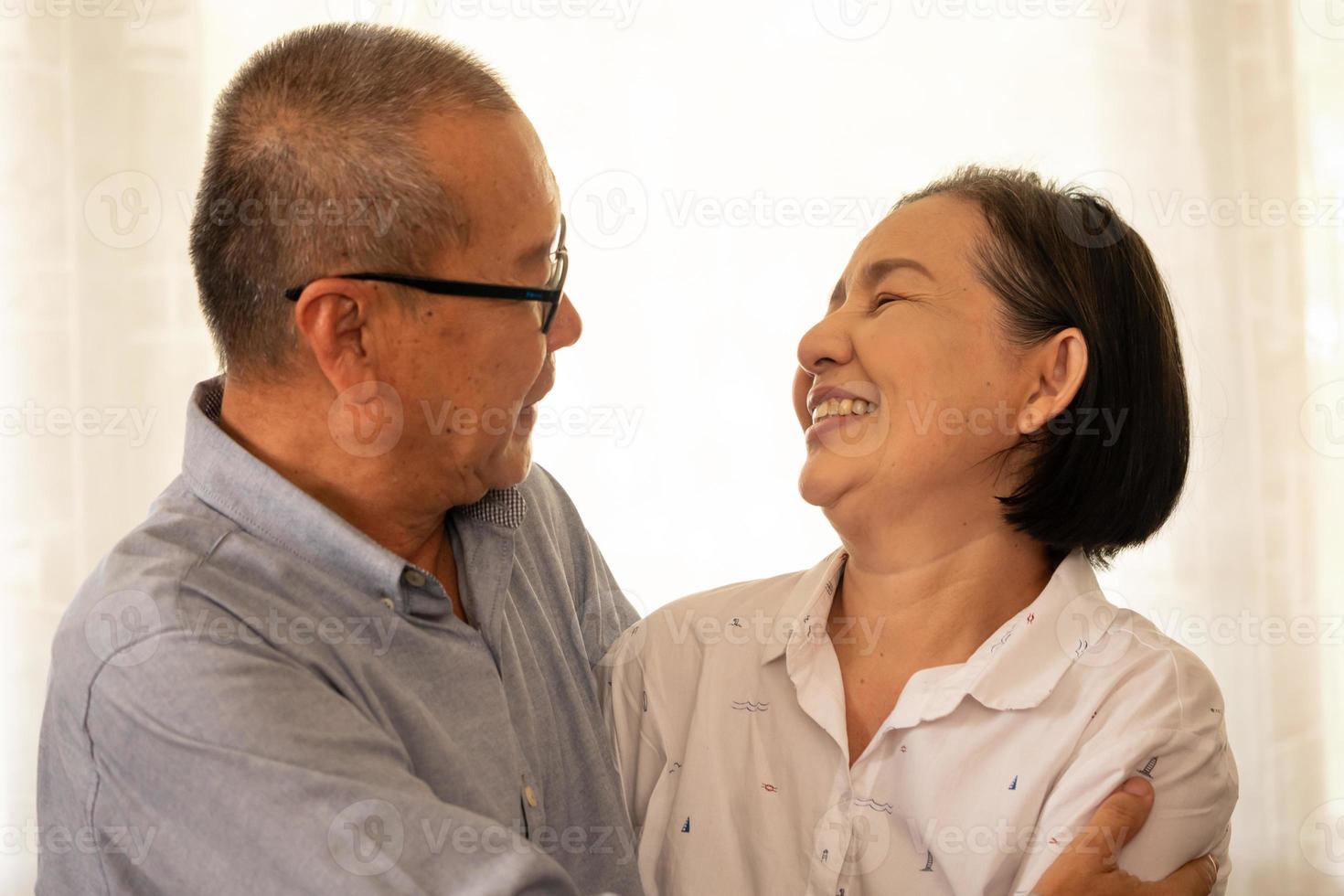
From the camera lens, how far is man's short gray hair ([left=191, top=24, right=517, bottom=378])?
1.33 metres

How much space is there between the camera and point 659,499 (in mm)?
2746

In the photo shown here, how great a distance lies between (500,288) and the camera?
1.41 m

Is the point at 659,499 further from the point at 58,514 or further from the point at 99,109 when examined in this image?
the point at 99,109

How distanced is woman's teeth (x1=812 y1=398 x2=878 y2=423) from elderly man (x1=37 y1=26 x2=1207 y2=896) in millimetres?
385

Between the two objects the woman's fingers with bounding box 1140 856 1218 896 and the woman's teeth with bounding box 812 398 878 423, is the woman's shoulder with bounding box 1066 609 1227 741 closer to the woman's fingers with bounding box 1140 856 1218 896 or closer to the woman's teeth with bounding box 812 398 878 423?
the woman's fingers with bounding box 1140 856 1218 896

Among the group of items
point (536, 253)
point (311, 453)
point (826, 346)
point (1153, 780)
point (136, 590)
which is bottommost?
point (1153, 780)

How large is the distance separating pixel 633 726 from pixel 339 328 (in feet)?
2.23

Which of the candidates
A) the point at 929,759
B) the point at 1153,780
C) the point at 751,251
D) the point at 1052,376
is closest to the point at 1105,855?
the point at 1153,780

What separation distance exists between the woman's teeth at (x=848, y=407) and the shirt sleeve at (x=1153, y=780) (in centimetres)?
45

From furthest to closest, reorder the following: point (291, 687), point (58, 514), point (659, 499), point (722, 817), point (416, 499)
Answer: point (659, 499)
point (58, 514)
point (722, 817)
point (416, 499)
point (291, 687)

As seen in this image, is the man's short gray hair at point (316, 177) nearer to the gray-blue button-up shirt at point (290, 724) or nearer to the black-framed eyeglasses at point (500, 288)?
the black-framed eyeglasses at point (500, 288)

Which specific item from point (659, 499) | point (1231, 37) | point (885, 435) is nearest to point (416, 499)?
point (885, 435)

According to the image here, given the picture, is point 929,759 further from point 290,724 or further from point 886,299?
point 290,724

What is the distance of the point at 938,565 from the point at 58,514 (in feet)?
6.21
